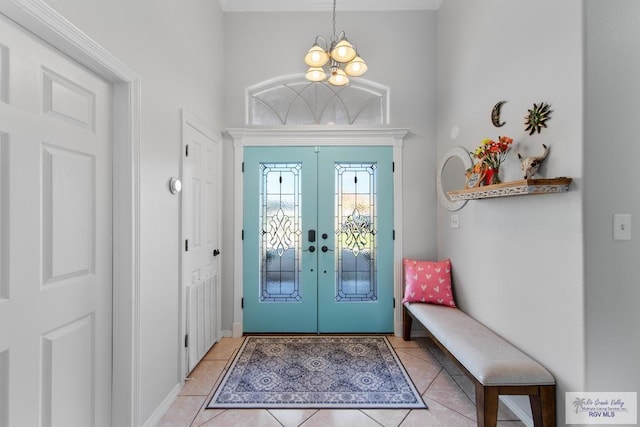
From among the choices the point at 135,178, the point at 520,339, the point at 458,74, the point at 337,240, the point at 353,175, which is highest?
the point at 458,74

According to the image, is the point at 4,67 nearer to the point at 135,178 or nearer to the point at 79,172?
the point at 79,172

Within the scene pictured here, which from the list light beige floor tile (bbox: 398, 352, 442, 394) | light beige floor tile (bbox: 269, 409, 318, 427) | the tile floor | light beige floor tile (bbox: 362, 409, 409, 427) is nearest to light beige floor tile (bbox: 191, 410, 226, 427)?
the tile floor

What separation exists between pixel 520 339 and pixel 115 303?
242 centimetres

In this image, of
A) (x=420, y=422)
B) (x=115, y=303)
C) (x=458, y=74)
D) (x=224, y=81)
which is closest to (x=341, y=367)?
(x=420, y=422)

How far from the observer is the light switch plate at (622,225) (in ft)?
4.52

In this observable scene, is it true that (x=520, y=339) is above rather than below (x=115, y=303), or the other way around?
below

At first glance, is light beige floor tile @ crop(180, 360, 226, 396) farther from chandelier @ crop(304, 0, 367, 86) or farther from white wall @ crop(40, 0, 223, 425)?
chandelier @ crop(304, 0, 367, 86)

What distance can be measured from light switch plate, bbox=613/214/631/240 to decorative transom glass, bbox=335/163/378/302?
183cm

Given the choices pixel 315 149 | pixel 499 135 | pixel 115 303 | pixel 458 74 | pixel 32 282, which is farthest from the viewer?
pixel 315 149

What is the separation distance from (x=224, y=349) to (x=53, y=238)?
190cm

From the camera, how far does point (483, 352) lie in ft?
5.53

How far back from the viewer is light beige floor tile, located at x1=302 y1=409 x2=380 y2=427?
1.76 meters

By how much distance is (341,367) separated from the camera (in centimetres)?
235

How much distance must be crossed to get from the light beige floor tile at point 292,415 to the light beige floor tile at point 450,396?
0.83 meters
